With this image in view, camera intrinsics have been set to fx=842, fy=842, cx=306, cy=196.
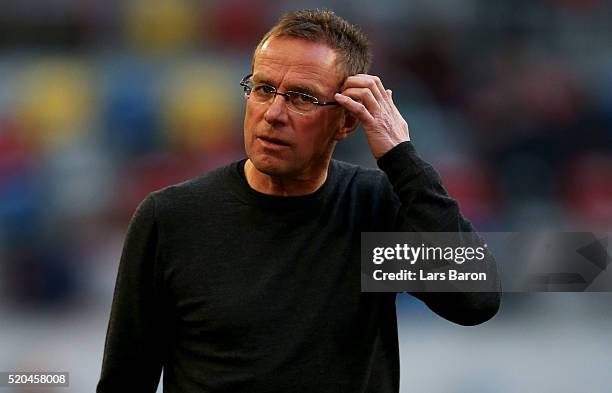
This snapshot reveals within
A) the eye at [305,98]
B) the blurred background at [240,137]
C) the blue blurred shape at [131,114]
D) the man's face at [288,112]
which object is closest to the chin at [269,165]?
the man's face at [288,112]

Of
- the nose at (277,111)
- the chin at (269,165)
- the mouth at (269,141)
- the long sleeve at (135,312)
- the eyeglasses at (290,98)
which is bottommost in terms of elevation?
the long sleeve at (135,312)

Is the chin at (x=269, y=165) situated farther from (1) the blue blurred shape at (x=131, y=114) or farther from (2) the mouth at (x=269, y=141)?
(1) the blue blurred shape at (x=131, y=114)

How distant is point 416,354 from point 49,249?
5.01 ft

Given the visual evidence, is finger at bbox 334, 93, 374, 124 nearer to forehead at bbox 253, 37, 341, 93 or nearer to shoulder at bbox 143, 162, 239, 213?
forehead at bbox 253, 37, 341, 93

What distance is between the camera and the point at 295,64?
4.46 ft

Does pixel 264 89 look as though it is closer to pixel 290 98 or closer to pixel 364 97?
pixel 290 98

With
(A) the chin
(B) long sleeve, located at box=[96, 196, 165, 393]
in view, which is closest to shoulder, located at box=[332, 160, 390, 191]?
(A) the chin

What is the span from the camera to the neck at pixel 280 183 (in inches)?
54.4

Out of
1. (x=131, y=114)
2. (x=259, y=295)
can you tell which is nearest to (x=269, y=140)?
(x=259, y=295)

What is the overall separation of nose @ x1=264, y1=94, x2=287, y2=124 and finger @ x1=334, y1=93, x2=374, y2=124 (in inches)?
3.6

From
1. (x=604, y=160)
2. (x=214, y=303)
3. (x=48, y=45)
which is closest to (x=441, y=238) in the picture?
(x=214, y=303)

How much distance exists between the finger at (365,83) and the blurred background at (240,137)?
75.4 inches

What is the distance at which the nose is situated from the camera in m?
1.35

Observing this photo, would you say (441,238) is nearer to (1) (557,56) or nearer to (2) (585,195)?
(2) (585,195)
